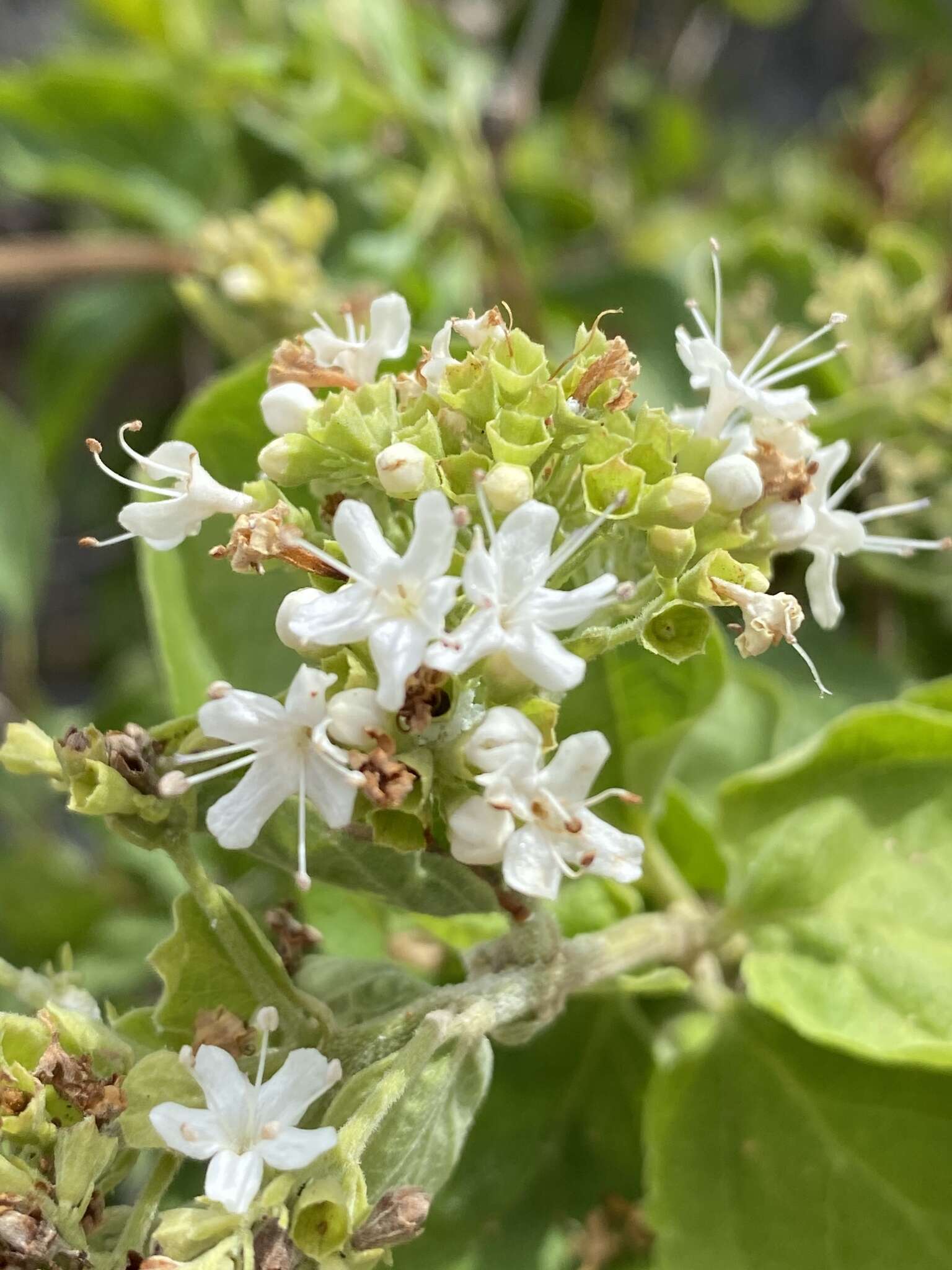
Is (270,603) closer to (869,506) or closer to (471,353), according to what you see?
(471,353)

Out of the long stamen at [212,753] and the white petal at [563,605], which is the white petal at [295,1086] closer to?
the long stamen at [212,753]

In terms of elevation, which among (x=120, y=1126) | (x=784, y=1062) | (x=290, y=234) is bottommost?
(x=784, y=1062)

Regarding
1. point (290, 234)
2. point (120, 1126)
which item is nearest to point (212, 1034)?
point (120, 1126)

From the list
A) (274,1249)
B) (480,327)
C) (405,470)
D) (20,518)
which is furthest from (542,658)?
(20,518)

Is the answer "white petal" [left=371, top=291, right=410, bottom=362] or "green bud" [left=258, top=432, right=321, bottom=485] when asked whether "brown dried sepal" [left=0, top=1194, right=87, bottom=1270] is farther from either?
"white petal" [left=371, top=291, right=410, bottom=362]

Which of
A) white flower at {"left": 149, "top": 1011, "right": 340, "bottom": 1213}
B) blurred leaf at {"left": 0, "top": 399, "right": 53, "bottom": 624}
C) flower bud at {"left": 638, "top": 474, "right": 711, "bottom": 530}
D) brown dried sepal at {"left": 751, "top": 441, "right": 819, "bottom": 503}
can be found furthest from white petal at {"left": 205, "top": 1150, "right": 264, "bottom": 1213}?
blurred leaf at {"left": 0, "top": 399, "right": 53, "bottom": 624}

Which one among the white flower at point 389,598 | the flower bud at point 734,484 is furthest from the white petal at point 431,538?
the flower bud at point 734,484

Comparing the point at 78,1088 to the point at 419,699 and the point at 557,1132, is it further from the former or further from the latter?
the point at 557,1132
